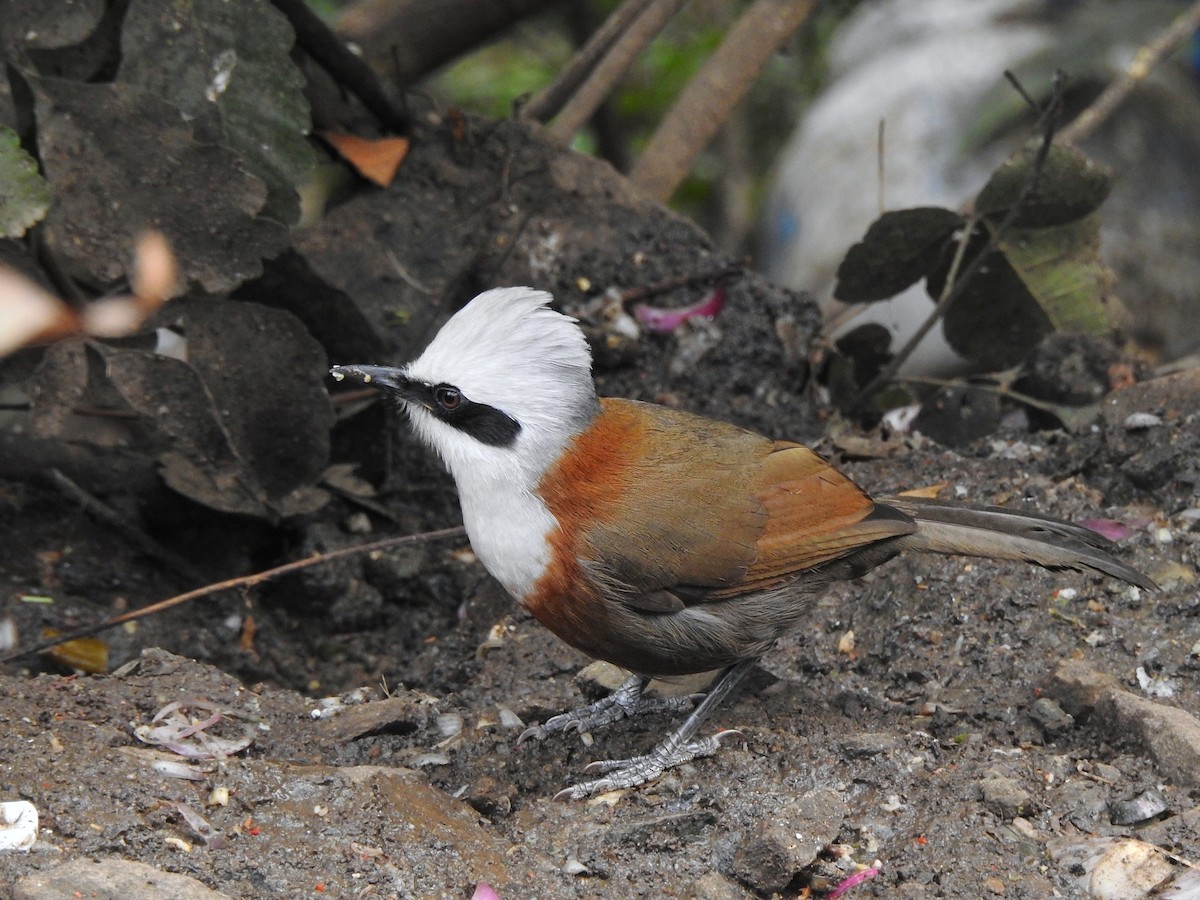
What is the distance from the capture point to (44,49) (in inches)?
146

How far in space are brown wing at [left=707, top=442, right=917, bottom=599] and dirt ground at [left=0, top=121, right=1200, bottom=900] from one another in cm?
41

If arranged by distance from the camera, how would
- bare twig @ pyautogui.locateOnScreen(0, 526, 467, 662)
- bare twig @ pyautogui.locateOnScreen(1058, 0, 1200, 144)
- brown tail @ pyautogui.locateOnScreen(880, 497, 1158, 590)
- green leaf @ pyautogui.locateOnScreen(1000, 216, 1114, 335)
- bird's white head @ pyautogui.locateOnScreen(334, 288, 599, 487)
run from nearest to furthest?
bird's white head @ pyautogui.locateOnScreen(334, 288, 599, 487)
brown tail @ pyautogui.locateOnScreen(880, 497, 1158, 590)
bare twig @ pyautogui.locateOnScreen(0, 526, 467, 662)
green leaf @ pyautogui.locateOnScreen(1000, 216, 1114, 335)
bare twig @ pyautogui.locateOnScreen(1058, 0, 1200, 144)

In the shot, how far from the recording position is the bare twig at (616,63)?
5.41m

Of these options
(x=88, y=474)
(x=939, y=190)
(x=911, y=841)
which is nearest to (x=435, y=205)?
(x=88, y=474)

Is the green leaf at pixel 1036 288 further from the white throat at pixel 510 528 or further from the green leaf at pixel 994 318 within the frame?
the white throat at pixel 510 528

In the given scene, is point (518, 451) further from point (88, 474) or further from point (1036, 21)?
point (1036, 21)

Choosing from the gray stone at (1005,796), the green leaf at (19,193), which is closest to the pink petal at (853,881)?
the gray stone at (1005,796)

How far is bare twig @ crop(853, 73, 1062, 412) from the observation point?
4.21m

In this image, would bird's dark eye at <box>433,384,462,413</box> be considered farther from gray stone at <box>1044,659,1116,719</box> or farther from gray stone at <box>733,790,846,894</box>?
gray stone at <box>1044,659,1116,719</box>

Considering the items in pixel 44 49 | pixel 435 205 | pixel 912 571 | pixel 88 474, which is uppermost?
pixel 44 49

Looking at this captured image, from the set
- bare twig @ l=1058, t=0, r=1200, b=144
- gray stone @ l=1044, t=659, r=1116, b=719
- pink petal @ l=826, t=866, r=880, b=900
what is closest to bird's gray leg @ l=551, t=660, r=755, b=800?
pink petal @ l=826, t=866, r=880, b=900

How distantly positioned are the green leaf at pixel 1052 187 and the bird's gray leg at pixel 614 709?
2.05 m

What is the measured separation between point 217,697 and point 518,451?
1.02m

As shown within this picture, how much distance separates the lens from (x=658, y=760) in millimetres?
3381
